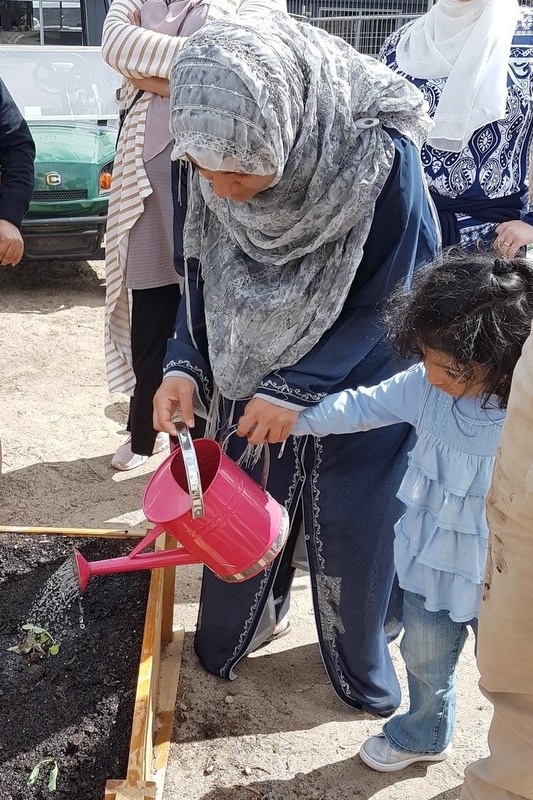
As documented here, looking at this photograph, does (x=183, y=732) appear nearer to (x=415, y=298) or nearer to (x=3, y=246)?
(x=415, y=298)

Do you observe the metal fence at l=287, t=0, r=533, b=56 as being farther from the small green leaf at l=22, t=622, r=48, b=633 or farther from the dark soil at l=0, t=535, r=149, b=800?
the small green leaf at l=22, t=622, r=48, b=633

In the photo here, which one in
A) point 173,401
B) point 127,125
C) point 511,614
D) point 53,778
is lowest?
point 53,778

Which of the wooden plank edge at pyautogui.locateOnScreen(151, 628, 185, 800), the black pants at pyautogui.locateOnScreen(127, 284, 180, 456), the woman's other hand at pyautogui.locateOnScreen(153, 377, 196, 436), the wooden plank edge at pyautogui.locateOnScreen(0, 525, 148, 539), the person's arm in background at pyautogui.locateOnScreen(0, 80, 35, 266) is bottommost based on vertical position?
the wooden plank edge at pyautogui.locateOnScreen(151, 628, 185, 800)

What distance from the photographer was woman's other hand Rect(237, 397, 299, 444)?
5.81 ft

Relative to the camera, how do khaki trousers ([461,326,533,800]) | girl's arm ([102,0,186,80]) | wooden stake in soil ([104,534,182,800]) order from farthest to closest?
girl's arm ([102,0,186,80]) → wooden stake in soil ([104,534,182,800]) → khaki trousers ([461,326,533,800])

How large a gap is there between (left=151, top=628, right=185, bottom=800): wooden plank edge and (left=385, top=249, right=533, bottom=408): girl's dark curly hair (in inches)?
44.4

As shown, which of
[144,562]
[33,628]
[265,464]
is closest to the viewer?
[144,562]

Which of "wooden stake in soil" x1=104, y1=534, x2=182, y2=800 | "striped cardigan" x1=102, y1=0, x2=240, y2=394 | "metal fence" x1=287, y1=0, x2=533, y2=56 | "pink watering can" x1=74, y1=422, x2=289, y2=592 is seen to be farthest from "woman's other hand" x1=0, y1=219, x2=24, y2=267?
"metal fence" x1=287, y1=0, x2=533, y2=56

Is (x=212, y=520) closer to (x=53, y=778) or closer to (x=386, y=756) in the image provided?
(x=53, y=778)

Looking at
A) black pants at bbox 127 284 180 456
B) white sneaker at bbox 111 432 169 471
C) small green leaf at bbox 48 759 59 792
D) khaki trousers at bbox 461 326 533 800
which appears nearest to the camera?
khaki trousers at bbox 461 326 533 800

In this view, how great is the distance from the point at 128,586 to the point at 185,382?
0.65 meters

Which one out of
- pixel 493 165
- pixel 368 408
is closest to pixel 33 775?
pixel 368 408

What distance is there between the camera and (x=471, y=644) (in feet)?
8.35

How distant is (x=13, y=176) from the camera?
2740mm
